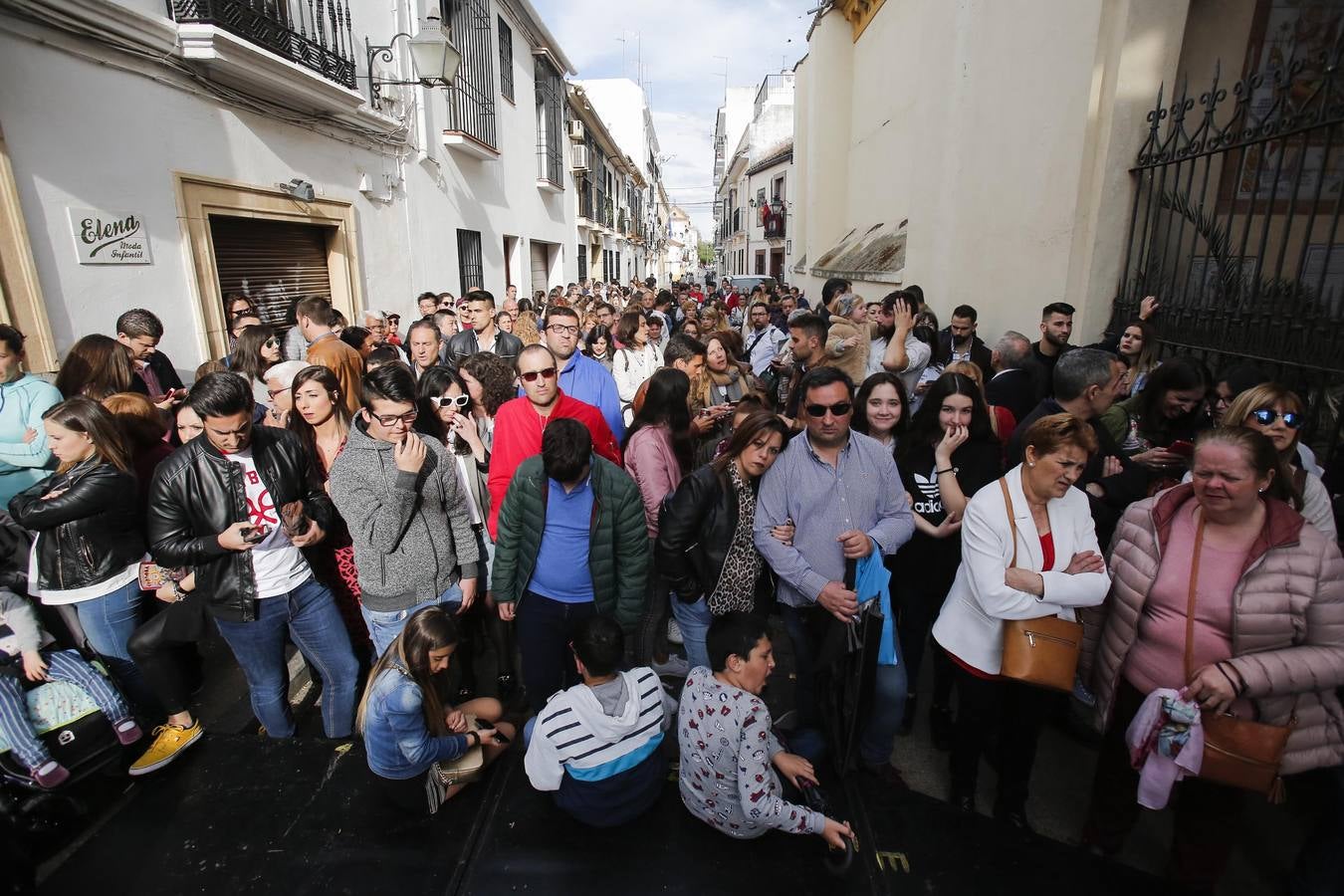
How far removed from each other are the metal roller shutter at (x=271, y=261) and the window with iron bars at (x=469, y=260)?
3.44 m

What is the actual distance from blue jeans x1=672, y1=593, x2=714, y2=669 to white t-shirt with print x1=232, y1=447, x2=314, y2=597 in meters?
1.61

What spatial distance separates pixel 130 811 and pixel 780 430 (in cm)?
301

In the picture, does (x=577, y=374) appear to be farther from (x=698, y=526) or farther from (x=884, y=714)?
(x=884, y=714)

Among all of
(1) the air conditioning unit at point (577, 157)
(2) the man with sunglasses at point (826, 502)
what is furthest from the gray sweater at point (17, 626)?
(1) the air conditioning unit at point (577, 157)

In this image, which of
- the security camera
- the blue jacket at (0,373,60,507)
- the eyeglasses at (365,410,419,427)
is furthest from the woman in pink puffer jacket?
the security camera

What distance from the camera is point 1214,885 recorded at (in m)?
2.25

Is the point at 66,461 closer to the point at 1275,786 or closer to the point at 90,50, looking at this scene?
the point at 90,50

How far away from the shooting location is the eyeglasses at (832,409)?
2424mm

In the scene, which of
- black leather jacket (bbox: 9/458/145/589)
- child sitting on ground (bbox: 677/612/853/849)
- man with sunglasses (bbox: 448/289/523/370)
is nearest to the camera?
child sitting on ground (bbox: 677/612/853/849)

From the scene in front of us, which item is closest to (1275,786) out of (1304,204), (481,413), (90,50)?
(481,413)

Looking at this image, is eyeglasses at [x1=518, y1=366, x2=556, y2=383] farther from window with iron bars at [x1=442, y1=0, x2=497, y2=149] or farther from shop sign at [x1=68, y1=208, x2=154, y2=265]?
window with iron bars at [x1=442, y1=0, x2=497, y2=149]

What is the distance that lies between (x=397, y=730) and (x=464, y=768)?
0.44m

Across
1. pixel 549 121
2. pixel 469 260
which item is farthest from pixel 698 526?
pixel 549 121

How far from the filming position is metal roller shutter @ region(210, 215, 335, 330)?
19.6 feet
